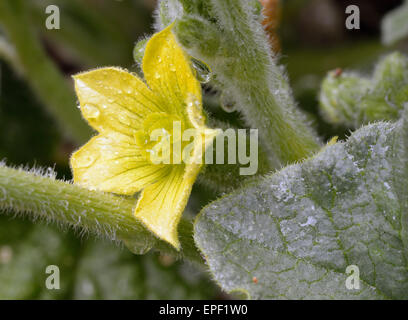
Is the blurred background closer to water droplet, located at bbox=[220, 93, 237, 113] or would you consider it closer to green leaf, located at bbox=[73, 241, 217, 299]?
green leaf, located at bbox=[73, 241, 217, 299]

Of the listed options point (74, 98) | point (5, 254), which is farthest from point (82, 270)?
point (74, 98)

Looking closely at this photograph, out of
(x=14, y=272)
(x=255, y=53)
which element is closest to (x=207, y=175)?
(x=255, y=53)

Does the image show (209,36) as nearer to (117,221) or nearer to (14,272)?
(117,221)

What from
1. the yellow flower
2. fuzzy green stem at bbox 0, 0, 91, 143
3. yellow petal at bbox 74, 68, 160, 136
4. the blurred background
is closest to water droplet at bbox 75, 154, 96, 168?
the yellow flower

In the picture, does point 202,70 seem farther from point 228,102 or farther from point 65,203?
point 65,203

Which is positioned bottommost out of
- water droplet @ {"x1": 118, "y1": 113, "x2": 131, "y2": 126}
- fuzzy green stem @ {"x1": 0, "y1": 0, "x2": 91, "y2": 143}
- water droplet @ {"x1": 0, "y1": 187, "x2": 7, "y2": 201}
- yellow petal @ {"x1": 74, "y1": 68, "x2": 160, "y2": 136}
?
water droplet @ {"x1": 0, "y1": 187, "x2": 7, "y2": 201}

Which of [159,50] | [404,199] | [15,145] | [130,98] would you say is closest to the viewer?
[404,199]
